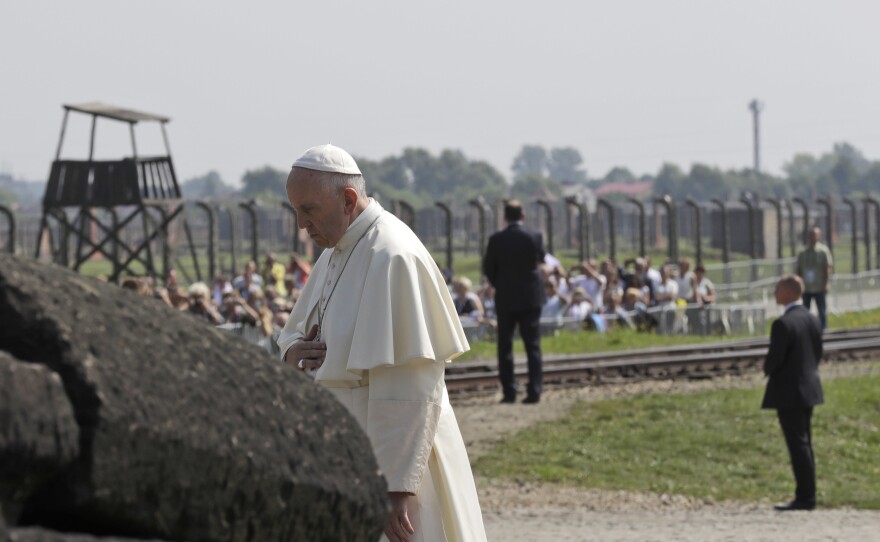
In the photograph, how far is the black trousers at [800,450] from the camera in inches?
465

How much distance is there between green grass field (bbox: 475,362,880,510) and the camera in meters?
12.6

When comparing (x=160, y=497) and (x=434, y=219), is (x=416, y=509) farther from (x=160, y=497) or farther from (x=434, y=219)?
(x=434, y=219)

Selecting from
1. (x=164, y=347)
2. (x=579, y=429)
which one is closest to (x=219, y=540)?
(x=164, y=347)

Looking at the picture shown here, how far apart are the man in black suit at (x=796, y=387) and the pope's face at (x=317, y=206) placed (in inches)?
289

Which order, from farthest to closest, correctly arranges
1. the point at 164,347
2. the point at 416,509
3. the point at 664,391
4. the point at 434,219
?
the point at 434,219, the point at 664,391, the point at 416,509, the point at 164,347

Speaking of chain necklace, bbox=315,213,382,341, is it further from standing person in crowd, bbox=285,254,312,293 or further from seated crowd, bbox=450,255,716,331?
seated crowd, bbox=450,255,716,331

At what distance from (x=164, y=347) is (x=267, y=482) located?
275 millimetres

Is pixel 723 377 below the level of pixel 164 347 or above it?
below

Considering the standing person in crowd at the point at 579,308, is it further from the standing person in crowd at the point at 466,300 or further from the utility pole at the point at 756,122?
the utility pole at the point at 756,122

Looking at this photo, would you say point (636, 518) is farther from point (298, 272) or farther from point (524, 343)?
point (298, 272)

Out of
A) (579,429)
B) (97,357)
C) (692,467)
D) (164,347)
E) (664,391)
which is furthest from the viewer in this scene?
(664,391)

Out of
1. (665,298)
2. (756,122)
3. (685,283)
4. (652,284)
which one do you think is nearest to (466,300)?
(652,284)

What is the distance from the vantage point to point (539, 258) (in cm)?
1611

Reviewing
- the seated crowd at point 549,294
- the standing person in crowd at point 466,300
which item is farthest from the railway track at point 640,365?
the seated crowd at point 549,294
